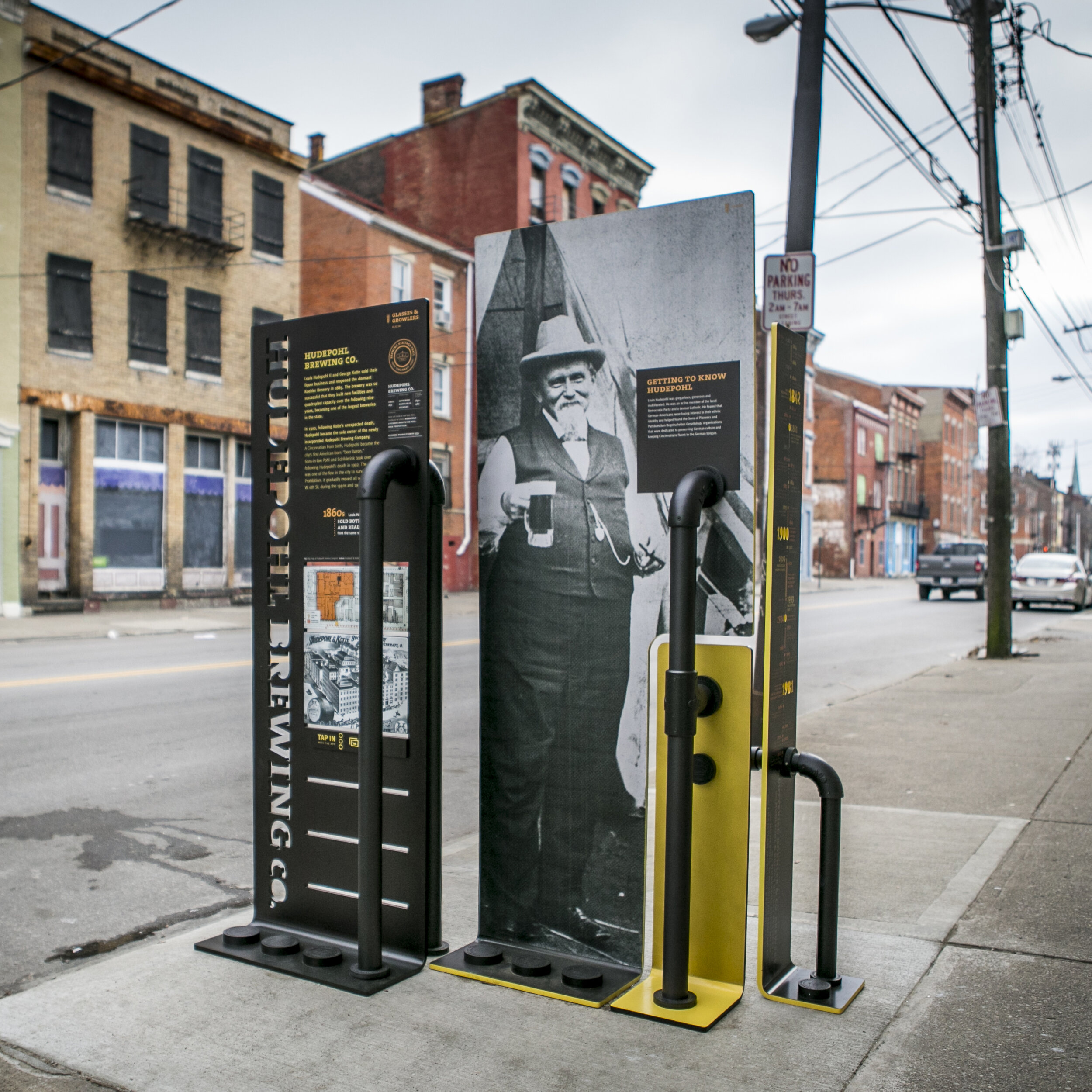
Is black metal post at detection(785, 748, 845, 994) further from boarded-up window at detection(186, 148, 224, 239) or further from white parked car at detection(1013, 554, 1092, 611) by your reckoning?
white parked car at detection(1013, 554, 1092, 611)

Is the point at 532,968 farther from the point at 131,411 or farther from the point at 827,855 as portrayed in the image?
the point at 131,411

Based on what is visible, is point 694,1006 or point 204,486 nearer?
point 694,1006

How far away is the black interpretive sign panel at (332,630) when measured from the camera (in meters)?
3.23

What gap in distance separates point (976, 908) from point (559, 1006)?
1836mm

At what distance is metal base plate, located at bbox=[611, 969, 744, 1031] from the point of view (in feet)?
9.48

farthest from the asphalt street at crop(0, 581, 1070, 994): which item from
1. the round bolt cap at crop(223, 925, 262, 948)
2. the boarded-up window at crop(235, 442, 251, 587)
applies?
the boarded-up window at crop(235, 442, 251, 587)

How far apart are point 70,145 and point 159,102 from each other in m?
2.41

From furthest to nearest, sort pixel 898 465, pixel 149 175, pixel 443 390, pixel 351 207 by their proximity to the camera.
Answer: pixel 898 465
pixel 443 390
pixel 351 207
pixel 149 175

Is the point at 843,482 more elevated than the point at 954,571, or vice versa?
the point at 843,482

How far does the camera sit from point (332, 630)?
3396mm

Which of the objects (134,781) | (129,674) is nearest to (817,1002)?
(134,781)

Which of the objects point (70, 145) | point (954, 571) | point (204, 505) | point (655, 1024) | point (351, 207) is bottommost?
point (655, 1024)

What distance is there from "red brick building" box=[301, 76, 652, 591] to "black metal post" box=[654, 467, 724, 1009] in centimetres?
2642

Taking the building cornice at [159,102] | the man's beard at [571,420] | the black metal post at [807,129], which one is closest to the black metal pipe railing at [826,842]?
the man's beard at [571,420]
